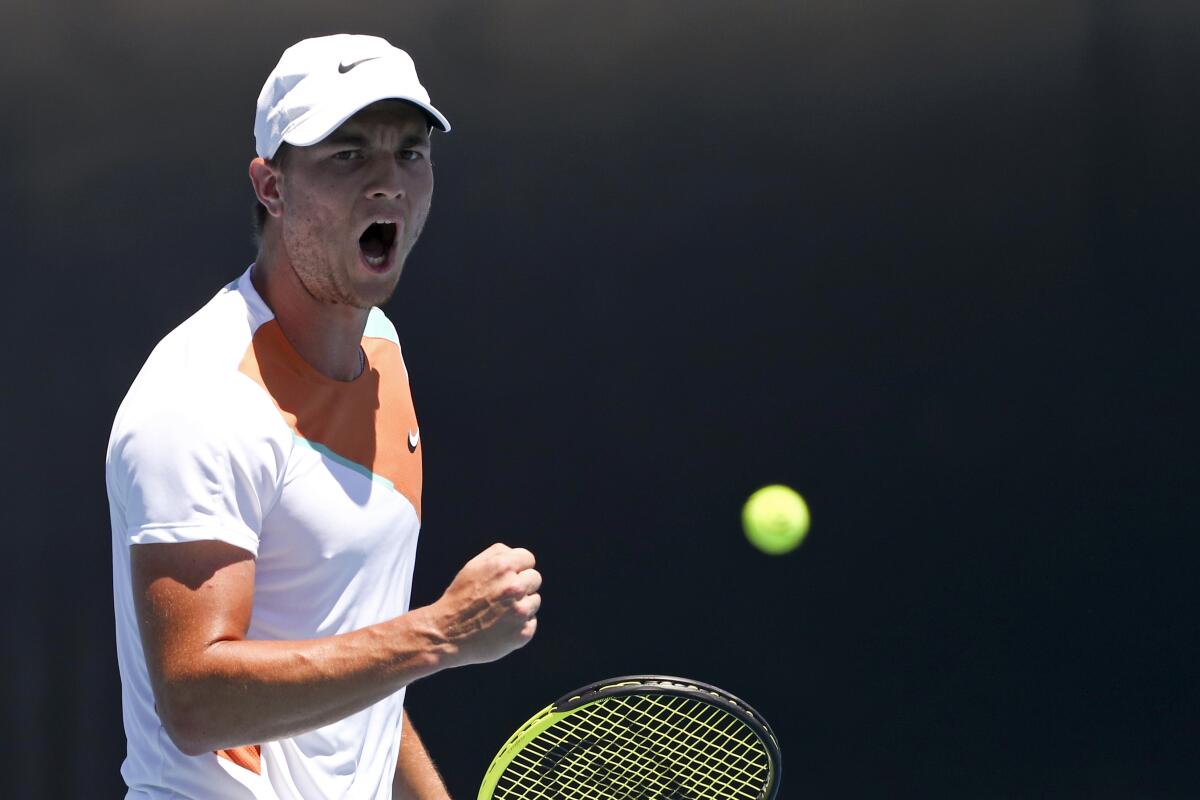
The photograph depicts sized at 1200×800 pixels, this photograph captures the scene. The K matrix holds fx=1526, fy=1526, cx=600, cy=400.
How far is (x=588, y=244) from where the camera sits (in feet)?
10.5

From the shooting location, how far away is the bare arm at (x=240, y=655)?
1.33 metres

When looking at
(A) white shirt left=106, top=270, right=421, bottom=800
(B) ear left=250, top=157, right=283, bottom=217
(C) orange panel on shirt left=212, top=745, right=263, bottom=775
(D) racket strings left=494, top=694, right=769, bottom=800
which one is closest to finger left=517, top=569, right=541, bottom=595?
(A) white shirt left=106, top=270, right=421, bottom=800

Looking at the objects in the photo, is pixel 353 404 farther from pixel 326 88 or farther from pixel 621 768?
pixel 621 768

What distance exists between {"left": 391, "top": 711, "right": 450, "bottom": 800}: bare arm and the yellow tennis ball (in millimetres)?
1400

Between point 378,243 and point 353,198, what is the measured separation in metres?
0.10

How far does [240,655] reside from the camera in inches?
52.5

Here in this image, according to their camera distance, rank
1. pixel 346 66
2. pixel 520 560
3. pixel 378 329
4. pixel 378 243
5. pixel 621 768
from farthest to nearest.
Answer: pixel 621 768 < pixel 378 329 < pixel 378 243 < pixel 346 66 < pixel 520 560

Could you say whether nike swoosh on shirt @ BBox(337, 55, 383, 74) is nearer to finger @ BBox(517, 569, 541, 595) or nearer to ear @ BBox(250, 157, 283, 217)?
ear @ BBox(250, 157, 283, 217)

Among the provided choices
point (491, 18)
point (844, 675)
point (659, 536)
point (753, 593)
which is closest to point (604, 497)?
point (659, 536)

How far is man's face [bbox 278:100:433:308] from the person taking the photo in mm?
1553

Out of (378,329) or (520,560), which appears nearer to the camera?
(520,560)

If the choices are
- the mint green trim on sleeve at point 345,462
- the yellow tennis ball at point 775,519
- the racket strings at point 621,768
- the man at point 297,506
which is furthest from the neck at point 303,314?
the yellow tennis ball at point 775,519

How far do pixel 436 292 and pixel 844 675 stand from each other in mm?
1177

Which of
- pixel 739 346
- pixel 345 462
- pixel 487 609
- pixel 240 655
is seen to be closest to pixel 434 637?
pixel 487 609
